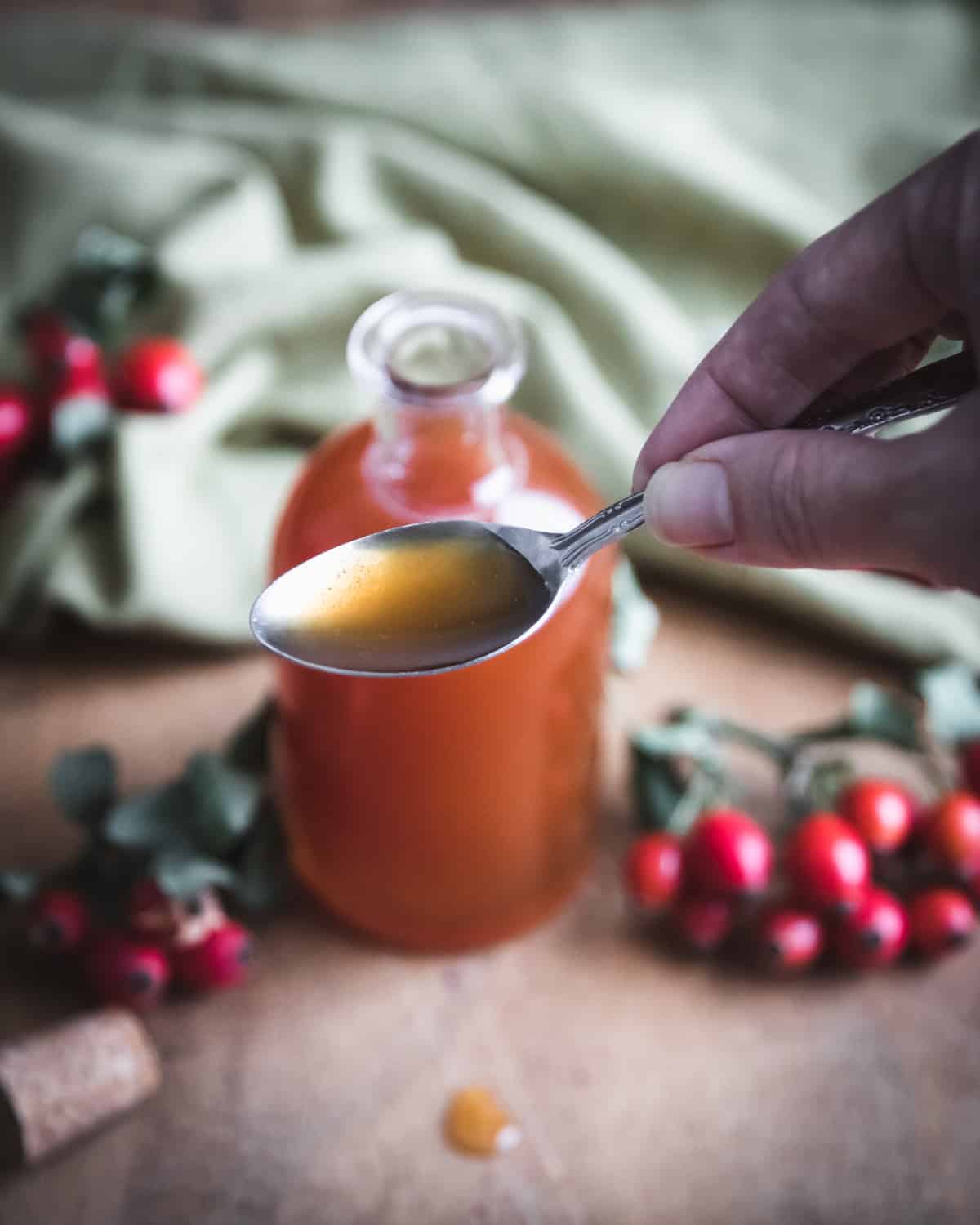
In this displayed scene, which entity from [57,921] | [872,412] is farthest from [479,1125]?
[872,412]

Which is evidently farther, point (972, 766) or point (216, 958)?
point (972, 766)

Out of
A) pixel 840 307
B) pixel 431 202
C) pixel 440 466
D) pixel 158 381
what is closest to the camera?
pixel 840 307

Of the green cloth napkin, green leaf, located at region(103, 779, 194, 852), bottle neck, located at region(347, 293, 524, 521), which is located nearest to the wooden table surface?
green leaf, located at region(103, 779, 194, 852)

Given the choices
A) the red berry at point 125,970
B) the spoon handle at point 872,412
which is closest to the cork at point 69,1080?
the red berry at point 125,970

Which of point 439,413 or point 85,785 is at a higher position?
point 439,413

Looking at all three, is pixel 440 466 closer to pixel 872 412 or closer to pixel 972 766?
pixel 872 412
